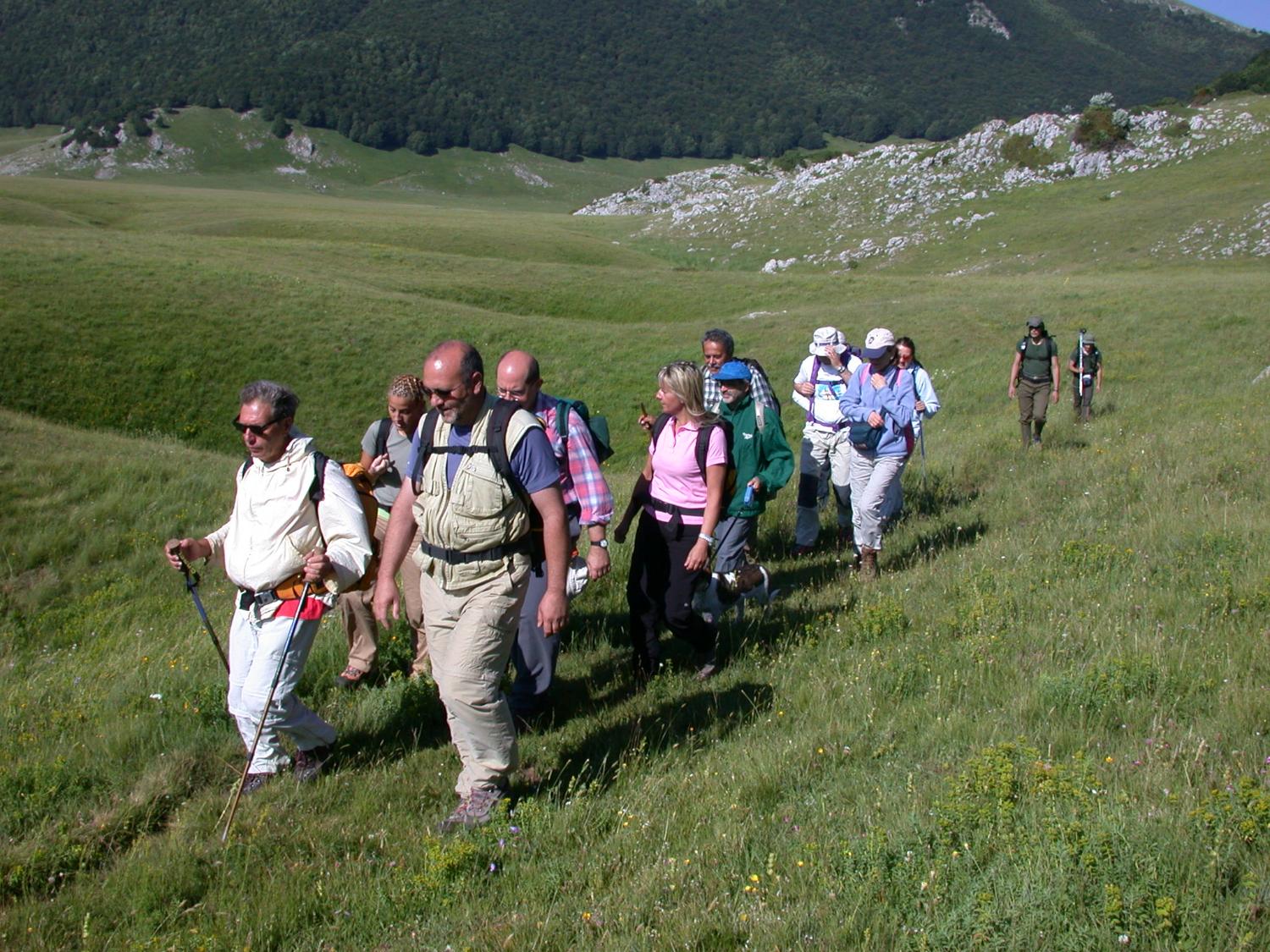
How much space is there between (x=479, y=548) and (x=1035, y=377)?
1220 centimetres

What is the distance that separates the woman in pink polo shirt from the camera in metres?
6.39

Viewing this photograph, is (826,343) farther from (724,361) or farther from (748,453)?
(748,453)

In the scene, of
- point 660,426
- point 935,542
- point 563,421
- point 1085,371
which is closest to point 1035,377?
point 1085,371

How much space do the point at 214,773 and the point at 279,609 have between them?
103 centimetres

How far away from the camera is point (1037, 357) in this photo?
48.8 ft

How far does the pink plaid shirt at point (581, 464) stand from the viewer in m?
5.95

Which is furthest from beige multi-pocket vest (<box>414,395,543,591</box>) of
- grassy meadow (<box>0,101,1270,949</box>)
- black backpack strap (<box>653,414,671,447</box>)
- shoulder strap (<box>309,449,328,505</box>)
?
black backpack strap (<box>653,414,671,447</box>)

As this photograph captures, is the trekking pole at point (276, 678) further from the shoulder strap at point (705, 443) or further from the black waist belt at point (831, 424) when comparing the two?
the black waist belt at point (831, 424)

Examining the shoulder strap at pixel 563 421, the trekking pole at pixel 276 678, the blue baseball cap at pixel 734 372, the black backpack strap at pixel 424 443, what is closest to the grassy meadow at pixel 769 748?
the trekking pole at pixel 276 678

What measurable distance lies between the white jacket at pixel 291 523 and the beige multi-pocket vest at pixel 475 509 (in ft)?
1.70

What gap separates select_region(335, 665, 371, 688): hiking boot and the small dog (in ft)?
7.81

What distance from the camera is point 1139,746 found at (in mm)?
4418

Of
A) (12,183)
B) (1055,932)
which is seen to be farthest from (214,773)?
(12,183)

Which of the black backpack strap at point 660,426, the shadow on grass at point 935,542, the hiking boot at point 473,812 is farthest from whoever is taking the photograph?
the shadow on grass at point 935,542
